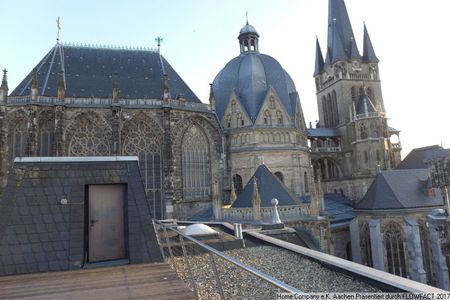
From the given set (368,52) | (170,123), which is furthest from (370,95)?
(170,123)

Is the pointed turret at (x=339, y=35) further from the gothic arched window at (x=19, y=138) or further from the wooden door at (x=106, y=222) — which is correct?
the wooden door at (x=106, y=222)

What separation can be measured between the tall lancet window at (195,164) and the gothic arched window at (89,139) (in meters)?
5.21

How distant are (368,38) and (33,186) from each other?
44.3m

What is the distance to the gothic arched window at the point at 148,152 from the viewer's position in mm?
21859

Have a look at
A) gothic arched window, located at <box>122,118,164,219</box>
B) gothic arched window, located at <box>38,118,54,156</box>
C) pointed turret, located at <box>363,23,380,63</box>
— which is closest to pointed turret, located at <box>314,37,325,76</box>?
pointed turret, located at <box>363,23,380,63</box>

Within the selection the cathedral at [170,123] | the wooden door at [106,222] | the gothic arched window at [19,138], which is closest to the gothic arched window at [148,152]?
the cathedral at [170,123]

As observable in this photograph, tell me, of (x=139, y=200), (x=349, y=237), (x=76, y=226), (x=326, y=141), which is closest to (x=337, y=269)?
(x=139, y=200)

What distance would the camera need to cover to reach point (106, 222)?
22.7ft

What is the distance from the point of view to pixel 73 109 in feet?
68.9

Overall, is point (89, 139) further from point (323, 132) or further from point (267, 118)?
point (323, 132)

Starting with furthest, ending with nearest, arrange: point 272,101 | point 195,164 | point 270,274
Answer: point 272,101 < point 195,164 < point 270,274

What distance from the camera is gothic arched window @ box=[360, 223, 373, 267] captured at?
21688 millimetres

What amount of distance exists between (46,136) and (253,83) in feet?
51.3

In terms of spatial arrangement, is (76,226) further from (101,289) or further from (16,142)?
(16,142)
